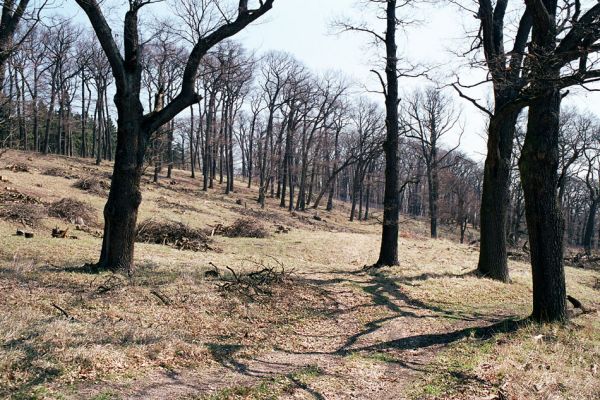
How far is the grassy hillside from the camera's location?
15.4 ft

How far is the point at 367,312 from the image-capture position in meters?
8.88

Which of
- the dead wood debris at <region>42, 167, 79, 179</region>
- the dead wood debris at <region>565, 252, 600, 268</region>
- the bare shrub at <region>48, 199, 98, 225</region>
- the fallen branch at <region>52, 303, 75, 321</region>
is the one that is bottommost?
the dead wood debris at <region>565, 252, 600, 268</region>

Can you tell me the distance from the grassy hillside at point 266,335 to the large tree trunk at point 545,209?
0.50 meters

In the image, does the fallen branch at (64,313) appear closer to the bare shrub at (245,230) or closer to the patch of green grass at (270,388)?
the patch of green grass at (270,388)

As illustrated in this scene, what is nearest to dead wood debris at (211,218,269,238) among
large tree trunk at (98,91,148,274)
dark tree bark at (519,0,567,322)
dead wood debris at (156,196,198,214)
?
dead wood debris at (156,196,198,214)

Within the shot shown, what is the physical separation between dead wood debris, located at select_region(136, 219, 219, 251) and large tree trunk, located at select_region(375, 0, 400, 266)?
603 cm

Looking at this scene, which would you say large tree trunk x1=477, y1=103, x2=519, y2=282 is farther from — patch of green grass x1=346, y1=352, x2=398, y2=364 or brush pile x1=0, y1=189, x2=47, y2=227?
brush pile x1=0, y1=189, x2=47, y2=227

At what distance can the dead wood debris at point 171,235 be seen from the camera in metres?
15.9

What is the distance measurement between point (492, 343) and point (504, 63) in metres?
4.69

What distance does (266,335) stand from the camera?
22.6 ft

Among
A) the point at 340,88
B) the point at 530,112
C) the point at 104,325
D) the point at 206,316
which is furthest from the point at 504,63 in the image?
the point at 340,88

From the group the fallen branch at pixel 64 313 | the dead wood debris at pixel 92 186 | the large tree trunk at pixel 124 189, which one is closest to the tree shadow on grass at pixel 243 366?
the fallen branch at pixel 64 313

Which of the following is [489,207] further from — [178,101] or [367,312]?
[178,101]

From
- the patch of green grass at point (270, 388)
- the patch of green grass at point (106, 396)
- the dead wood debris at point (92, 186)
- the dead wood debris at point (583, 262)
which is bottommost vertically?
the dead wood debris at point (583, 262)
